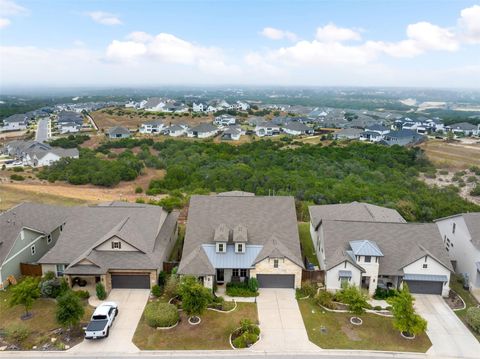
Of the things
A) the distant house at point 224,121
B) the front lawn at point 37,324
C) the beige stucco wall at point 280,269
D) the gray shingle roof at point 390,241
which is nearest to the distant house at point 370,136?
the distant house at point 224,121

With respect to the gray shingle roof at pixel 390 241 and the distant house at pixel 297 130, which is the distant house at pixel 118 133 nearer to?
the distant house at pixel 297 130

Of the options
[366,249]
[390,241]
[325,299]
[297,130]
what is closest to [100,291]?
[325,299]

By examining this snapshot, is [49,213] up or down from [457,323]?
up

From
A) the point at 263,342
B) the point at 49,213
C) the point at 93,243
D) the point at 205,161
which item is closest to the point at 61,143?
the point at 205,161

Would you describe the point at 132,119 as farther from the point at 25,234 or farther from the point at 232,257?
the point at 232,257

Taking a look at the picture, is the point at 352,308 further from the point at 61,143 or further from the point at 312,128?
the point at 312,128

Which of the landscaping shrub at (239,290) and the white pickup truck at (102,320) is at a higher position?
the white pickup truck at (102,320)

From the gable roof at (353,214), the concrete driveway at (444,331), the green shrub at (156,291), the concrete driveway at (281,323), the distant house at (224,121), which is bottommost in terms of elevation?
the concrete driveway at (444,331)

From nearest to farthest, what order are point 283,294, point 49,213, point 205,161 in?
1. point 283,294
2. point 49,213
3. point 205,161
